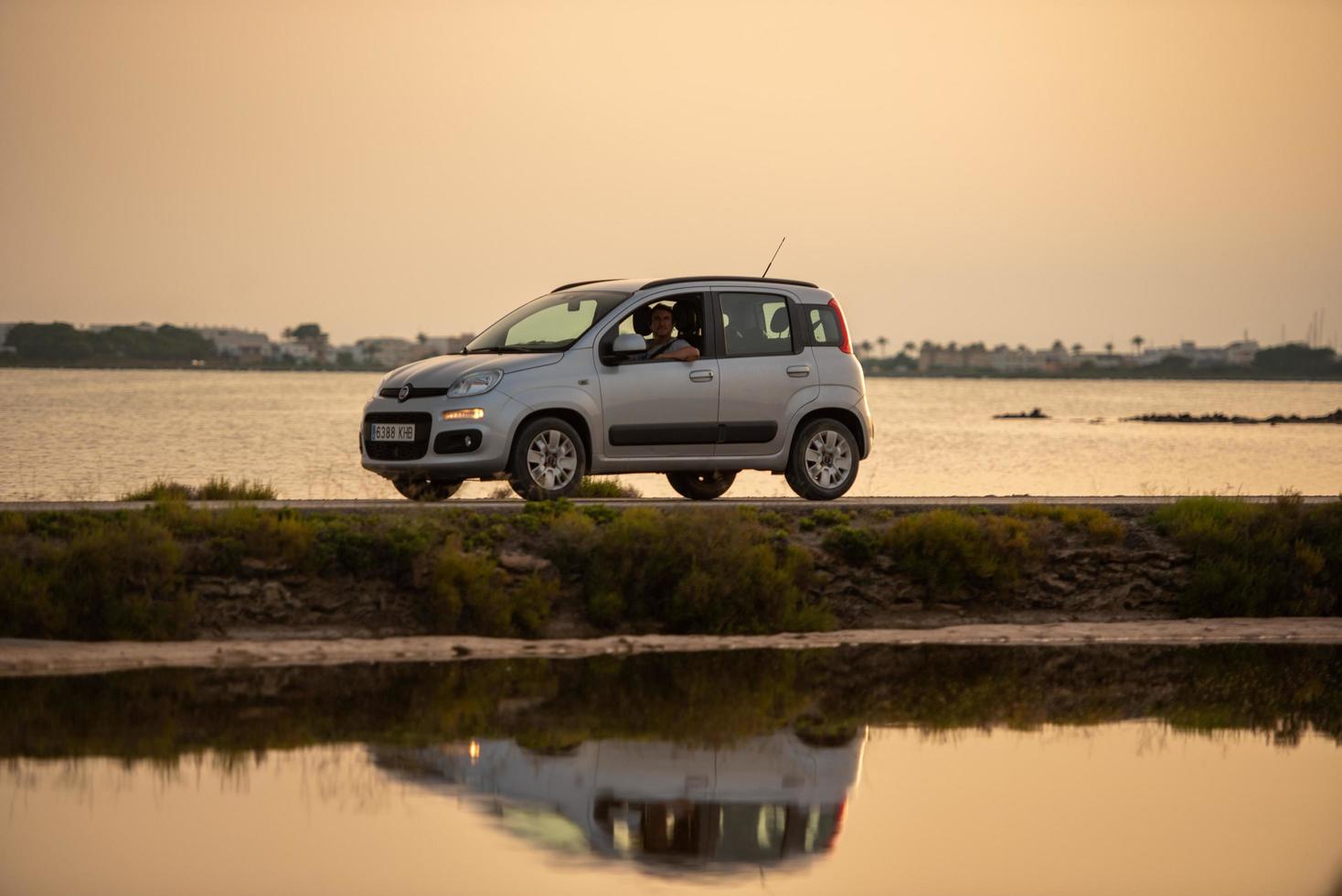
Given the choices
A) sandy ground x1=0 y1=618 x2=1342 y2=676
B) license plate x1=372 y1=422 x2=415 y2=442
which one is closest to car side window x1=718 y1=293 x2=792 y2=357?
license plate x1=372 y1=422 x2=415 y2=442

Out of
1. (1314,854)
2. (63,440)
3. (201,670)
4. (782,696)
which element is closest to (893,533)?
(782,696)

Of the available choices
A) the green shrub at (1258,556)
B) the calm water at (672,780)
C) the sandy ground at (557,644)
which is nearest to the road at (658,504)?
the green shrub at (1258,556)

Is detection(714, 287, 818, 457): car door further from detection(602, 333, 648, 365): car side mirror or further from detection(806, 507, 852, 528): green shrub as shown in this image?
detection(806, 507, 852, 528): green shrub

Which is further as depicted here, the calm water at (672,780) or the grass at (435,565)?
the grass at (435,565)

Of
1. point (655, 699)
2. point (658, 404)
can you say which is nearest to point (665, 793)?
point (655, 699)

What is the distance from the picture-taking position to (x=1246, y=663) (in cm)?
1455

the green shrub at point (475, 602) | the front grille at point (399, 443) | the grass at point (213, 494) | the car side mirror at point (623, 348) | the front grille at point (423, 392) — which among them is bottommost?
the green shrub at point (475, 602)

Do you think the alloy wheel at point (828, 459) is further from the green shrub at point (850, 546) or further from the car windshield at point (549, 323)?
the car windshield at point (549, 323)

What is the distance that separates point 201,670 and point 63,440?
118 feet

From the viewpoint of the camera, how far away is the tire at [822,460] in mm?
18734

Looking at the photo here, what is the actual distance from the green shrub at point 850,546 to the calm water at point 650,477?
7405 millimetres

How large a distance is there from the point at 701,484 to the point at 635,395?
3.59 metres

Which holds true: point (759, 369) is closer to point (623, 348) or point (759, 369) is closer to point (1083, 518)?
point (623, 348)

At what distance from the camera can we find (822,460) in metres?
18.9
